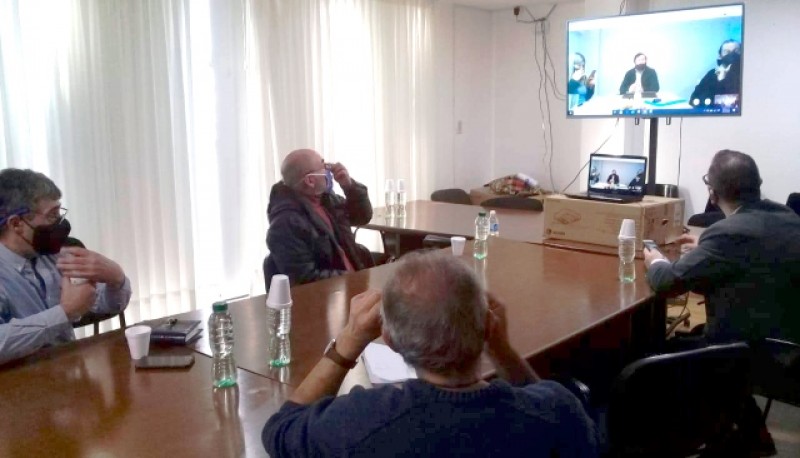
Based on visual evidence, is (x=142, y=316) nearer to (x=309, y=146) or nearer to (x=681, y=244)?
(x=309, y=146)

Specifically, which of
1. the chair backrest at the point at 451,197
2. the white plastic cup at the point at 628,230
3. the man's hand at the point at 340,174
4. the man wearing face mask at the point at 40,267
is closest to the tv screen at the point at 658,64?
the chair backrest at the point at 451,197

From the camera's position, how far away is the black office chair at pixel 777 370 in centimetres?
239

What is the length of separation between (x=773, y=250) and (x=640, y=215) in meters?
0.69

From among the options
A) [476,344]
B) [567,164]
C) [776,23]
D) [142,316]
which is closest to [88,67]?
[142,316]

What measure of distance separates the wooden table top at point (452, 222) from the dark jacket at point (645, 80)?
967 millimetres

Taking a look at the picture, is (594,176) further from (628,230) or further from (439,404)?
(439,404)

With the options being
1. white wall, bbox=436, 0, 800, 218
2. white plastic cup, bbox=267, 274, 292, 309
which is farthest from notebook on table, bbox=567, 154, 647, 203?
white wall, bbox=436, 0, 800, 218

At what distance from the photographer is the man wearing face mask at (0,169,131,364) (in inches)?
74.6

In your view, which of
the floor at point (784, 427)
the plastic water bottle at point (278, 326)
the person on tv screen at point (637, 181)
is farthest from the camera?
the person on tv screen at point (637, 181)

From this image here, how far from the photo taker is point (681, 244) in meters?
3.12

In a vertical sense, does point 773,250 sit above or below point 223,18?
below

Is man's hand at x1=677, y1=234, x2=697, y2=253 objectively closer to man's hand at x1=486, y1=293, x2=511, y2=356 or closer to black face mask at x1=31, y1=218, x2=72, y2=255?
man's hand at x1=486, y1=293, x2=511, y2=356

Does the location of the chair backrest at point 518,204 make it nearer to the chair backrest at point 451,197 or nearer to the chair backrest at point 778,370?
the chair backrest at point 451,197

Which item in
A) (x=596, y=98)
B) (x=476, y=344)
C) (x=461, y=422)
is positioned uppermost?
(x=596, y=98)
